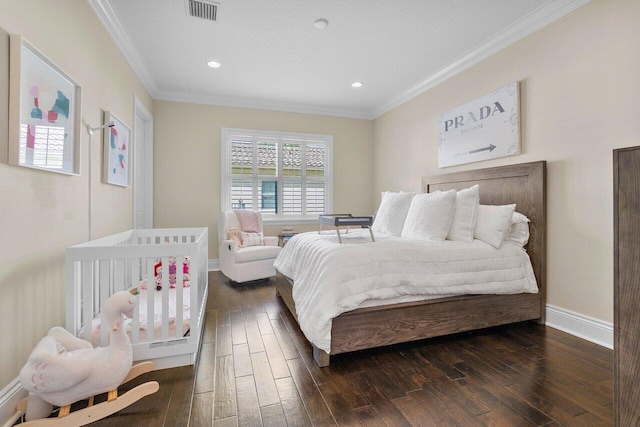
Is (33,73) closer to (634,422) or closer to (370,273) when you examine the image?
(370,273)

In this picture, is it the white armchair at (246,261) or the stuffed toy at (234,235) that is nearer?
the white armchair at (246,261)

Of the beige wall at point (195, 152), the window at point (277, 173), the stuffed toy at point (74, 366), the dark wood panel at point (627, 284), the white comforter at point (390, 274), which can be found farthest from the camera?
the window at point (277, 173)

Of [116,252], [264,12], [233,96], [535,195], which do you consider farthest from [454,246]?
[233,96]

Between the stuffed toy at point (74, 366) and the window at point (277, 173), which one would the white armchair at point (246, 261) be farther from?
the stuffed toy at point (74, 366)

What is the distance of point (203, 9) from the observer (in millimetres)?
2420

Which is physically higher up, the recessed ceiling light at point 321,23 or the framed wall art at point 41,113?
the recessed ceiling light at point 321,23

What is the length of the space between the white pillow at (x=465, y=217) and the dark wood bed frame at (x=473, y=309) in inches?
16.6

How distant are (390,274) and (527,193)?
1.57 metres

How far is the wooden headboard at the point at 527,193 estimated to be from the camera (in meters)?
2.43

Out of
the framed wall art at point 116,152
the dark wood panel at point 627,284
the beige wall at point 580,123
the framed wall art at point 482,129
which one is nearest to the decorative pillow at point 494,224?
the beige wall at point 580,123

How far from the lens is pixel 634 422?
3.34 feet

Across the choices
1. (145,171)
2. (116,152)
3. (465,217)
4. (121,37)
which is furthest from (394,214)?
(145,171)

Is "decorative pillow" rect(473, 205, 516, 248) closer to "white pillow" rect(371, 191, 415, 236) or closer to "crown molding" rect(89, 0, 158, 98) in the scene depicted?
"white pillow" rect(371, 191, 415, 236)

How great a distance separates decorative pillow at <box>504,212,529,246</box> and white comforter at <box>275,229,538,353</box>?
0.37ft
